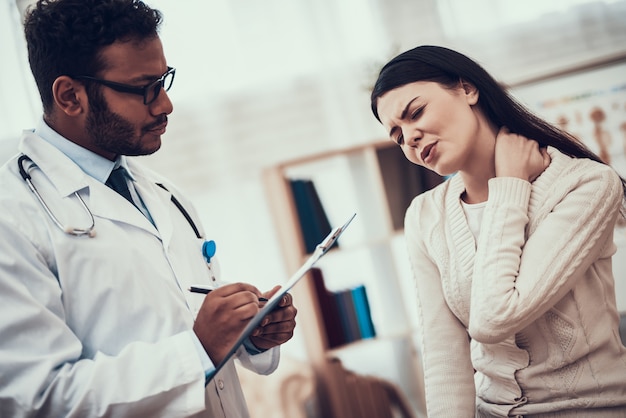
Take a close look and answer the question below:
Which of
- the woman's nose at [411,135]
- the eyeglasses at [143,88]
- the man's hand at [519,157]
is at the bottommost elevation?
the man's hand at [519,157]

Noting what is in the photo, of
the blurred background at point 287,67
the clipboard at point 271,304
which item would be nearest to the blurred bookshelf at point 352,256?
the blurred background at point 287,67

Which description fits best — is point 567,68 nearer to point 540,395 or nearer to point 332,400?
point 332,400

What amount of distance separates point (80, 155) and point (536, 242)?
1.00 m

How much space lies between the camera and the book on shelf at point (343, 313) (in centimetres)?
312

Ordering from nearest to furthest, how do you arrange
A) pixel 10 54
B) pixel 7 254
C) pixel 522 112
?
pixel 7 254, pixel 522 112, pixel 10 54

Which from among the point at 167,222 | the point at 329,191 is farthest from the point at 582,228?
the point at 329,191

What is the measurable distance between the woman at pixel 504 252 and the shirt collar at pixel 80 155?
65 centimetres

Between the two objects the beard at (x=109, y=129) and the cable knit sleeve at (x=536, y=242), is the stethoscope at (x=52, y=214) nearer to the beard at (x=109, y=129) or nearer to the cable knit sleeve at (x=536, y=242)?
the beard at (x=109, y=129)

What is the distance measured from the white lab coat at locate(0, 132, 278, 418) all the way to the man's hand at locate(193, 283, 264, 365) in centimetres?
4

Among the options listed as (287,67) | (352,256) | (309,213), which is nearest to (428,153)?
(309,213)

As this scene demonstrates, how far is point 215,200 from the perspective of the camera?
345 centimetres

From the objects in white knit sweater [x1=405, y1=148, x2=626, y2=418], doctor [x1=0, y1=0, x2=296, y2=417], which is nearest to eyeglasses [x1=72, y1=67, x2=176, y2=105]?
doctor [x1=0, y1=0, x2=296, y2=417]

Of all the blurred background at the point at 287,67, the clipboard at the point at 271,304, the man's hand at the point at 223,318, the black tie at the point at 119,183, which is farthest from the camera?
the blurred background at the point at 287,67

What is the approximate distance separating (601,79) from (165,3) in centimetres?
225
